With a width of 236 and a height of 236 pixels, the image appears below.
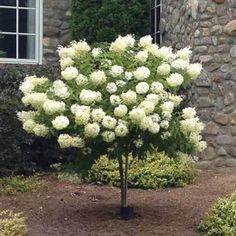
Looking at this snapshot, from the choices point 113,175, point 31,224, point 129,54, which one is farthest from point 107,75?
point 113,175

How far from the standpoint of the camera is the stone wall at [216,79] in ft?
27.6

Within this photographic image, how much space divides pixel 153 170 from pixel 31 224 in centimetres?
220

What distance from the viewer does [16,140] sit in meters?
7.79

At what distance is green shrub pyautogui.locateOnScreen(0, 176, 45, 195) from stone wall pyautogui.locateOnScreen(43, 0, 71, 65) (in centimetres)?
412

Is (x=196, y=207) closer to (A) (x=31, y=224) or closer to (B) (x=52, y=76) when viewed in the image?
(A) (x=31, y=224)

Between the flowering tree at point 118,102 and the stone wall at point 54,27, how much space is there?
18.2 feet

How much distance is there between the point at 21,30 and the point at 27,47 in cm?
31

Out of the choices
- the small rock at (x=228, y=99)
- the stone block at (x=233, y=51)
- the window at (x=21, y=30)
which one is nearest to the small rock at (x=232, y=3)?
the stone block at (x=233, y=51)

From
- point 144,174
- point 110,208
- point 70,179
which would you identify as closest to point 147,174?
point 144,174

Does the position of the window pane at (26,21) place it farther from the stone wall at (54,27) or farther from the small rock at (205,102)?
the small rock at (205,102)

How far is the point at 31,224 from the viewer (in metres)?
5.68

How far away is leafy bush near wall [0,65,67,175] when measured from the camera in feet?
25.4

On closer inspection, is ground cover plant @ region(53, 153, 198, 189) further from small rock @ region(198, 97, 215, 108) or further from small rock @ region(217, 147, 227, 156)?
small rock @ region(198, 97, 215, 108)

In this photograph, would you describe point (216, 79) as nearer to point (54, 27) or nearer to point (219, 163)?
point (219, 163)
